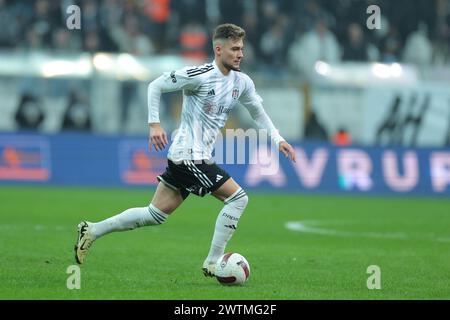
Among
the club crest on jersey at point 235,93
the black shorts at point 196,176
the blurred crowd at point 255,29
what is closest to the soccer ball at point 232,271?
the black shorts at point 196,176

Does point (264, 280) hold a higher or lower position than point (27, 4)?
lower

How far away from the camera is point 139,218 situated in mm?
8828

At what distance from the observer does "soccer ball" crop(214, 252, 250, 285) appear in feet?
27.6

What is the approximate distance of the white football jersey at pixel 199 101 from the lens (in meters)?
8.55

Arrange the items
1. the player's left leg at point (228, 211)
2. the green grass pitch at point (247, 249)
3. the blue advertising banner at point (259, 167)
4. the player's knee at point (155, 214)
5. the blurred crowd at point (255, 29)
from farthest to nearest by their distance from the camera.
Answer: the blurred crowd at point (255, 29), the blue advertising banner at point (259, 167), the player's knee at point (155, 214), the player's left leg at point (228, 211), the green grass pitch at point (247, 249)

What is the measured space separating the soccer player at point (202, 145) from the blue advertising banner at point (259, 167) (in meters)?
11.1

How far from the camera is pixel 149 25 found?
77.1 feet

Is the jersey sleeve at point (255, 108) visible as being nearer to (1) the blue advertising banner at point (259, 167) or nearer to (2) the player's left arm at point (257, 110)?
(2) the player's left arm at point (257, 110)

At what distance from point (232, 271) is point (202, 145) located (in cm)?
113

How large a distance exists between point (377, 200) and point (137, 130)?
204 inches

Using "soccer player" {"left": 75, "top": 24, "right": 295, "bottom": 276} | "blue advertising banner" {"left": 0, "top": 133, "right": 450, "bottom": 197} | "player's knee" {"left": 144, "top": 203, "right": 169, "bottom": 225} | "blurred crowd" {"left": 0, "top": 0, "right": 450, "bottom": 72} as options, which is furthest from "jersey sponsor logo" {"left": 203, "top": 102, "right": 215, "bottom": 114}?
"blurred crowd" {"left": 0, "top": 0, "right": 450, "bottom": 72}
